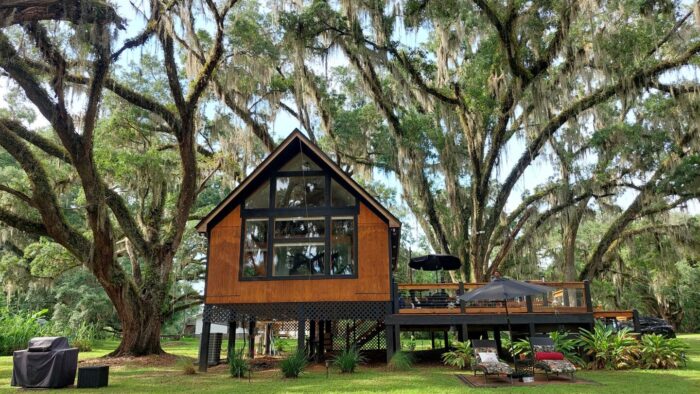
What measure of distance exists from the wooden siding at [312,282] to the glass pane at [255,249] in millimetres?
193

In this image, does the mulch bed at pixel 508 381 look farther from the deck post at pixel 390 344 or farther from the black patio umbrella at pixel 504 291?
the deck post at pixel 390 344

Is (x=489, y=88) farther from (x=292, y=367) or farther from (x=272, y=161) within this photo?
(x=292, y=367)

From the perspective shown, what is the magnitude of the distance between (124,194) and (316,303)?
33.5 ft

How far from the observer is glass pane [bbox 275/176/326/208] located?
41.2ft

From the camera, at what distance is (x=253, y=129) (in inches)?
705

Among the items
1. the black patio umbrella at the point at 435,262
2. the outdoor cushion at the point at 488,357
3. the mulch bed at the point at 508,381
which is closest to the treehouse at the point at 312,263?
the black patio umbrella at the point at 435,262

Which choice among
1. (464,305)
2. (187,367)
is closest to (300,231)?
(187,367)

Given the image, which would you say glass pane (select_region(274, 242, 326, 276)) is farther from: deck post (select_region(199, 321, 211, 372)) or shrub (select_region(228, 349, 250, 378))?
shrub (select_region(228, 349, 250, 378))

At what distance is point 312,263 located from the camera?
1221cm

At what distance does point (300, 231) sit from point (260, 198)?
136 cm

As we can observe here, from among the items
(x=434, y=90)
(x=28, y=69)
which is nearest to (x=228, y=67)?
(x=28, y=69)

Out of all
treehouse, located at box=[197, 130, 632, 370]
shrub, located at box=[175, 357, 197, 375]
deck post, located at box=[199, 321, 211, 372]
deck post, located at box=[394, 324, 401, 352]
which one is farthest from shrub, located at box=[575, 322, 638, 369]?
shrub, located at box=[175, 357, 197, 375]

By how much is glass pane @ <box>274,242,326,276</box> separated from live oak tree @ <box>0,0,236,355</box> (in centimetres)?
477

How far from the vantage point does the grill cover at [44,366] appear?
860cm
